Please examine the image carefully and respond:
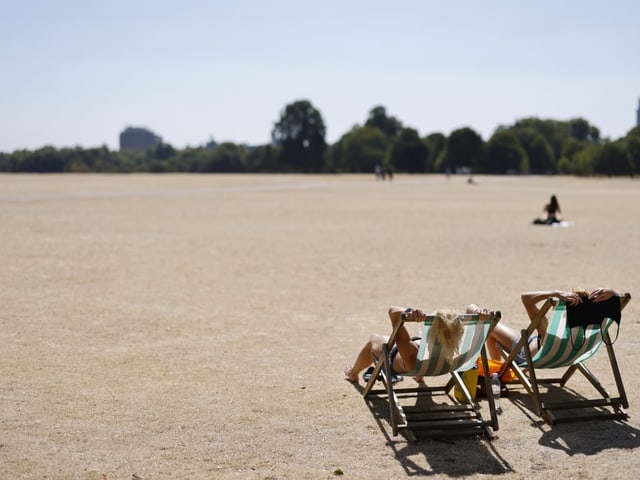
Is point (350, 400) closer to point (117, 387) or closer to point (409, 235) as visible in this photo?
point (117, 387)

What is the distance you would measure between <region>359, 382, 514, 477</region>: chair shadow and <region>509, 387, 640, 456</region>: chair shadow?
1.55 ft

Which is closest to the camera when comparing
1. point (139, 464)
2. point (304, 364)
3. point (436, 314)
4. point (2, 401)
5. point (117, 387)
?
point (139, 464)

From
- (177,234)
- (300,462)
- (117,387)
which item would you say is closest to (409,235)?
A: (177,234)

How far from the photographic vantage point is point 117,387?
263 inches

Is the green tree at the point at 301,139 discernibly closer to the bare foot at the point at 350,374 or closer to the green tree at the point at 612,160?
the green tree at the point at 612,160

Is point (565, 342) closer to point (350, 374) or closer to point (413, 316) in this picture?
point (413, 316)

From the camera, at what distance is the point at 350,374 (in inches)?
274

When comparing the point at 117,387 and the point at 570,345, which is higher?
the point at 570,345

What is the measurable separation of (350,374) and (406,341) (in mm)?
1191

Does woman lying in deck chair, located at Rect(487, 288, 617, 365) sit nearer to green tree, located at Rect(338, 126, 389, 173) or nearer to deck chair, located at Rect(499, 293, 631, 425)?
deck chair, located at Rect(499, 293, 631, 425)

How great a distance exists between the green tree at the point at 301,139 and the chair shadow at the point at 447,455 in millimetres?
122560

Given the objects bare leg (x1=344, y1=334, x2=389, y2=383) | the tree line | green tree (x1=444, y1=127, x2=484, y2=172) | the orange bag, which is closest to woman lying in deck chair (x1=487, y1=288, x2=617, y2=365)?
the orange bag

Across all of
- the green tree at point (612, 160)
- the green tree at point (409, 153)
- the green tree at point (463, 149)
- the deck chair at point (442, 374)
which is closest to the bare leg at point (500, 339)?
the deck chair at point (442, 374)

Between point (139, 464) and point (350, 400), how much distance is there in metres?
1.99
